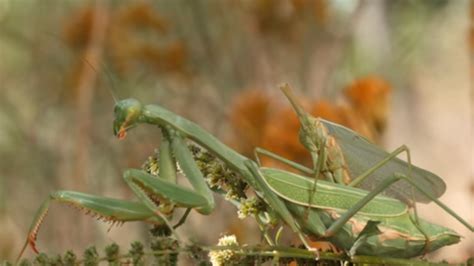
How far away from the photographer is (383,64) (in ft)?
9.11

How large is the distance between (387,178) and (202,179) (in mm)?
253

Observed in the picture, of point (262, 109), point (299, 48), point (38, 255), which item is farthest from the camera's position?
point (299, 48)

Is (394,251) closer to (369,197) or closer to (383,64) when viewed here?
(369,197)

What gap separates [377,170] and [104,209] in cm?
42

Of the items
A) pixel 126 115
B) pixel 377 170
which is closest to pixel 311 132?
pixel 377 170

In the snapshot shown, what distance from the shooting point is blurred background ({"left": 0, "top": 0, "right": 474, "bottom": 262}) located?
2518 mm

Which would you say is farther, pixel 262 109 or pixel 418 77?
pixel 418 77

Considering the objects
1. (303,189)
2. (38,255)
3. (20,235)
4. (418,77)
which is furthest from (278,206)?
(418,77)

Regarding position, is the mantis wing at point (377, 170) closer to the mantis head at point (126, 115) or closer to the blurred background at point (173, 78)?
the mantis head at point (126, 115)

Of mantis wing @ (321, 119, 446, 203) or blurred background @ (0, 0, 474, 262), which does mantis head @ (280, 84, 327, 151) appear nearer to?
mantis wing @ (321, 119, 446, 203)

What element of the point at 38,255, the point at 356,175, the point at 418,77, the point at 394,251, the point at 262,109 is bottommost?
the point at 38,255

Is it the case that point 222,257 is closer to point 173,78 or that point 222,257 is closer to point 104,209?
point 104,209

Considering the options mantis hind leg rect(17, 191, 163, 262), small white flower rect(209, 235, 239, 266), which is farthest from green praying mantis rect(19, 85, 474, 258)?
small white flower rect(209, 235, 239, 266)

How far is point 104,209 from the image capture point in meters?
1.09
